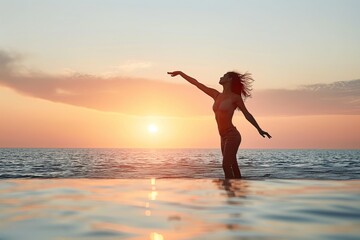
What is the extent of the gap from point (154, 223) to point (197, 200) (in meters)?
1.59

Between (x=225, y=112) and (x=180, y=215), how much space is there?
18.7 ft

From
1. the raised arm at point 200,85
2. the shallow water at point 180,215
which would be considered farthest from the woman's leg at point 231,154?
the shallow water at point 180,215

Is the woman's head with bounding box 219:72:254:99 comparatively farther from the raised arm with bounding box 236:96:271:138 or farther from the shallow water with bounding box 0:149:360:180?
the shallow water with bounding box 0:149:360:180

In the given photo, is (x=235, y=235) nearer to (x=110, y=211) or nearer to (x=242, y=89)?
(x=110, y=211)

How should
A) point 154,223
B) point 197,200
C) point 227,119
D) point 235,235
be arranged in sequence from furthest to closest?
point 227,119 → point 197,200 → point 154,223 → point 235,235

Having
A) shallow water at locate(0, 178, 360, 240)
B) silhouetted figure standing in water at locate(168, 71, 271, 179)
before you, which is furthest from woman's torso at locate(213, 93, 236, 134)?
shallow water at locate(0, 178, 360, 240)

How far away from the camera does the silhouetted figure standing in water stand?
356 inches

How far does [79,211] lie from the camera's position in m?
3.97

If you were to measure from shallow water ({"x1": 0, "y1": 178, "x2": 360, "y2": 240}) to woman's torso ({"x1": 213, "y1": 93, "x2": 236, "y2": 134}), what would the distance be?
12.0 feet

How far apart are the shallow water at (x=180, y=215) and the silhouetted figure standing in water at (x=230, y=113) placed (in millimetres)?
3362

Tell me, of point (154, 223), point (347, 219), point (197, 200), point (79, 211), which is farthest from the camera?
point (197, 200)

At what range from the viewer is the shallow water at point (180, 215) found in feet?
9.55

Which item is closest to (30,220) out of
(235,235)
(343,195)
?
(235,235)

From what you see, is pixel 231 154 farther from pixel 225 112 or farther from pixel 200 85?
pixel 200 85
